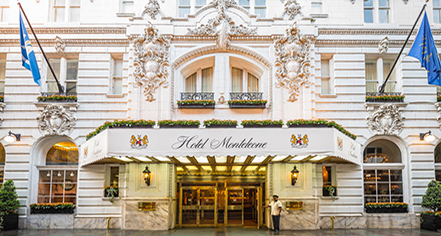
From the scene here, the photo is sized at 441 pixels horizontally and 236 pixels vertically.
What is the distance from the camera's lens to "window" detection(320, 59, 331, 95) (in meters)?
21.5

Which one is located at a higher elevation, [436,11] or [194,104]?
[436,11]

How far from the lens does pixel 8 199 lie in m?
19.0

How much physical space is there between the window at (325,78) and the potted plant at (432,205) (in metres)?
6.98

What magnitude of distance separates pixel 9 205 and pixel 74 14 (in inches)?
420

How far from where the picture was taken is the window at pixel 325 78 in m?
21.5

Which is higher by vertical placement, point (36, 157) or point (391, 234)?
point (36, 157)

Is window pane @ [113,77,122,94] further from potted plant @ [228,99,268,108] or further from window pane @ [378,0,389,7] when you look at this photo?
window pane @ [378,0,389,7]

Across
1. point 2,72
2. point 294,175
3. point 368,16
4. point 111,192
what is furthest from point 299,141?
point 2,72

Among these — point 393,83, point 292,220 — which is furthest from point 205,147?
point 393,83

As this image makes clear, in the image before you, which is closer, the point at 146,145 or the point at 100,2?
the point at 146,145

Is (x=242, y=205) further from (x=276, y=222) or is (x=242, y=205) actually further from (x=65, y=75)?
(x=65, y=75)

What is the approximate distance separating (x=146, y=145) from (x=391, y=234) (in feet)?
38.2

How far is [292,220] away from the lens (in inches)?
Answer: 772

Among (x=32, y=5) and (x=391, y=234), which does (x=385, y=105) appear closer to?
(x=391, y=234)
